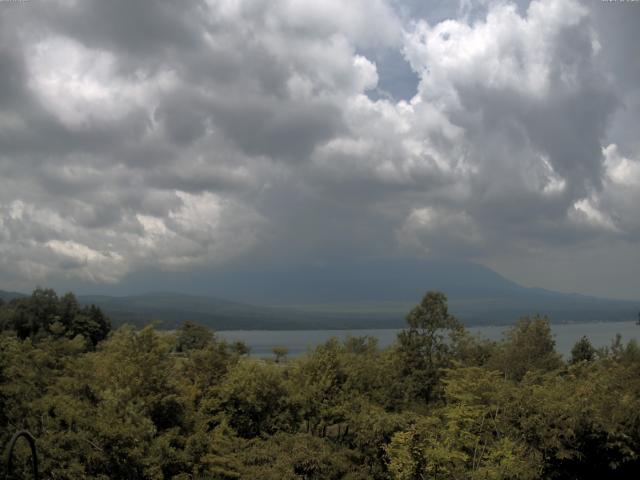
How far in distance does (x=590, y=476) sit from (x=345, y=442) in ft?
31.9

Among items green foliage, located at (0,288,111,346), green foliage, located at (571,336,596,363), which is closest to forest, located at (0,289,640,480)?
green foliage, located at (571,336,596,363)

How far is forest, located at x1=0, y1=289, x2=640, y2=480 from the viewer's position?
62.3 feet

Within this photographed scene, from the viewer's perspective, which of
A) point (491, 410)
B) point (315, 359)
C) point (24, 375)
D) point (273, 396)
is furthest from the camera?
point (315, 359)

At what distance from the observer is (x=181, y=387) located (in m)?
25.2

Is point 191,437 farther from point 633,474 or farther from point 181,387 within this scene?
point 633,474

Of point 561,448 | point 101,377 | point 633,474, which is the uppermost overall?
point 101,377

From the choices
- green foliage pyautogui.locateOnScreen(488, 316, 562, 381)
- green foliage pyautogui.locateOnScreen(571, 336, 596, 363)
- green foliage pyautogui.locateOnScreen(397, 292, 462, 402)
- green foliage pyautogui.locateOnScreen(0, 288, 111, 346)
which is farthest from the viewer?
green foliage pyautogui.locateOnScreen(0, 288, 111, 346)

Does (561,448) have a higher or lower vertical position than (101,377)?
lower

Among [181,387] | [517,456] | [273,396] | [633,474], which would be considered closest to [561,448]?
[517,456]

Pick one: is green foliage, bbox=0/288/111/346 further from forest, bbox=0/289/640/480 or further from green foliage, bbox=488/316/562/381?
green foliage, bbox=488/316/562/381

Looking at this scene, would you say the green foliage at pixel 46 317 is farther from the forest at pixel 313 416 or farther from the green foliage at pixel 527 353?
the green foliage at pixel 527 353

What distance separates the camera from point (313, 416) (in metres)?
28.1

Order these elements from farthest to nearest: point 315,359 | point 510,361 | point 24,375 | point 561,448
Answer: point 510,361 → point 315,359 → point 24,375 → point 561,448

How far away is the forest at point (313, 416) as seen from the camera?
19.0 meters
